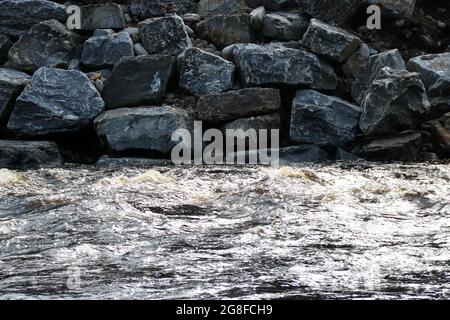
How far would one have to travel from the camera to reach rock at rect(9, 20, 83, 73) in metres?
10.6

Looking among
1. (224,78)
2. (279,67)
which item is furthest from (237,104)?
(279,67)

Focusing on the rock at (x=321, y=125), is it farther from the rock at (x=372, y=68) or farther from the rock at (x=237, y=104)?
the rock at (x=372, y=68)

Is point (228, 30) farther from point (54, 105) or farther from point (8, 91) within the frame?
point (8, 91)

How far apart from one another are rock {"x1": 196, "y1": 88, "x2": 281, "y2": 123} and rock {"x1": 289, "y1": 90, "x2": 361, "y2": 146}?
0.39 m

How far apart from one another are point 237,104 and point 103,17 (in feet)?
9.95

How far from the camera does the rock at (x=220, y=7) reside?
11216 millimetres

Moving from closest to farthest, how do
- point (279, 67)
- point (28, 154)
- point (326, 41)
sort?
point (28, 154)
point (279, 67)
point (326, 41)

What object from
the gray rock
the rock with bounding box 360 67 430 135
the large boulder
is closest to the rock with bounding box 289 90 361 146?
the rock with bounding box 360 67 430 135

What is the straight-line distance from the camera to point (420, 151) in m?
9.17

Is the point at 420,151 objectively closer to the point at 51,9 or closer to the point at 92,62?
the point at 92,62

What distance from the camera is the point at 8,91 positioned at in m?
9.83

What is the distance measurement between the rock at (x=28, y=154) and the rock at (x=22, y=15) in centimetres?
260

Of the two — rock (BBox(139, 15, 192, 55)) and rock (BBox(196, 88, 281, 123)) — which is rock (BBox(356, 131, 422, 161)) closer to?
rock (BBox(196, 88, 281, 123))

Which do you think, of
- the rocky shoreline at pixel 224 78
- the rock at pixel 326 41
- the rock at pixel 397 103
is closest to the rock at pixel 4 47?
the rocky shoreline at pixel 224 78
